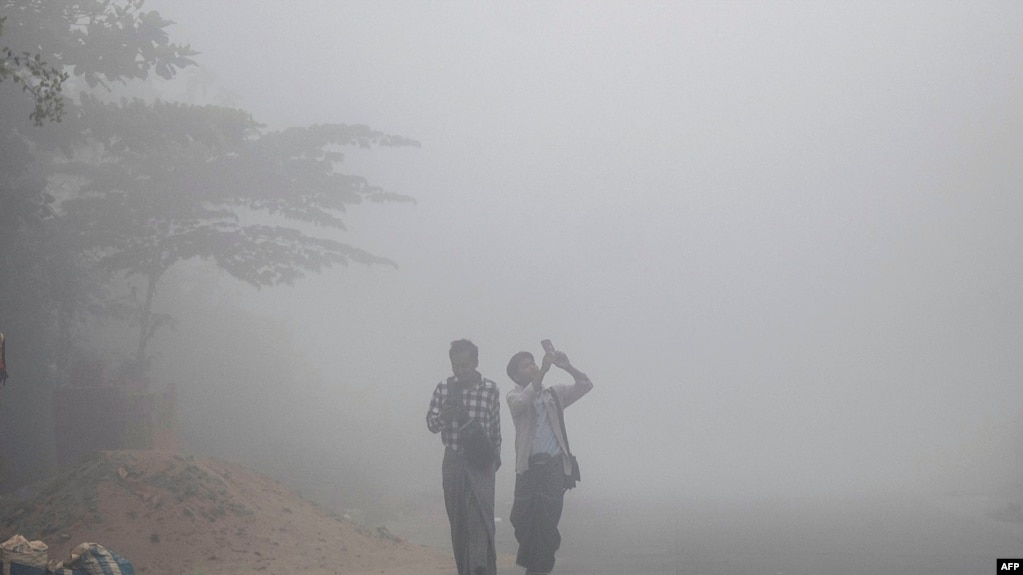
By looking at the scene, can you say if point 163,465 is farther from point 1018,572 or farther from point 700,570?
point 1018,572

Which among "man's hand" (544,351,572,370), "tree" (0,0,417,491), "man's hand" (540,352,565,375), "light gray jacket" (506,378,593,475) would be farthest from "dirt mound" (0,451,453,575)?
"tree" (0,0,417,491)

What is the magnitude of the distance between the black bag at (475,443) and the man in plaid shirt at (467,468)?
11 mm

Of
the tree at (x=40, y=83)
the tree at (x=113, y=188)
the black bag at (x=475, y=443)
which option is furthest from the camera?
the tree at (x=113, y=188)

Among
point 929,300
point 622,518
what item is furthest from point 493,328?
point 622,518

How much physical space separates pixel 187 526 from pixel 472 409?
5428 millimetres

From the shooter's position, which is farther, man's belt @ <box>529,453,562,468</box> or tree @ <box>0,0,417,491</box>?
tree @ <box>0,0,417,491</box>

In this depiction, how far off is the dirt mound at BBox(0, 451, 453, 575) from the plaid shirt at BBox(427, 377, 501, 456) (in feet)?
12.1

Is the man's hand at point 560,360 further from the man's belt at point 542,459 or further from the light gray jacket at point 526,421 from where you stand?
the man's belt at point 542,459

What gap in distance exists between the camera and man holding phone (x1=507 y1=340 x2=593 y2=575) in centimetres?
758

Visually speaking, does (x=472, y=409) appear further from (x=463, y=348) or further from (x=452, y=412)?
(x=463, y=348)

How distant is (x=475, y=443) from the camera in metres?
7.39

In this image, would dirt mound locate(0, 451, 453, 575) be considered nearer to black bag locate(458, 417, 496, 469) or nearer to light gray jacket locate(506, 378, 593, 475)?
light gray jacket locate(506, 378, 593, 475)

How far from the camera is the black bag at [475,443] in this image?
738 cm

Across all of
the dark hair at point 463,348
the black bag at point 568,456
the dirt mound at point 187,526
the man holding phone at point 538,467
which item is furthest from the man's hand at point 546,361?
the dirt mound at point 187,526
